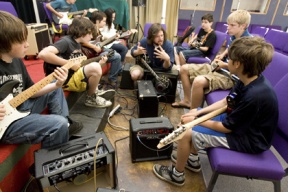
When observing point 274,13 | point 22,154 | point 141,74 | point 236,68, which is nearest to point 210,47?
point 141,74

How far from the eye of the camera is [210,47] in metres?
2.66

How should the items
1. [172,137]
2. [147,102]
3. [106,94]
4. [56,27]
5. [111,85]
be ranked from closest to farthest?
[172,137], [147,102], [106,94], [111,85], [56,27]

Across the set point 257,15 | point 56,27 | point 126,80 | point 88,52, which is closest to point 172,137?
point 88,52

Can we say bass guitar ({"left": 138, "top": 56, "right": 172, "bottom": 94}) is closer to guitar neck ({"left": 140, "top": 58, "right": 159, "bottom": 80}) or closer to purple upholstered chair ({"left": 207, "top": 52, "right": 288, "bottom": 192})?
guitar neck ({"left": 140, "top": 58, "right": 159, "bottom": 80})

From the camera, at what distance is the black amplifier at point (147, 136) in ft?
4.18

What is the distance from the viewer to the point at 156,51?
7.00ft

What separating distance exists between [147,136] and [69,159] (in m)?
0.54

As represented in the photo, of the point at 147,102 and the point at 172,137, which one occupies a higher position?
the point at 172,137

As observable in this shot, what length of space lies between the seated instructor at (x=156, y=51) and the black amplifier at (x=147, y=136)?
0.99 m

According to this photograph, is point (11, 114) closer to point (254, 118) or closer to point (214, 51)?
point (254, 118)

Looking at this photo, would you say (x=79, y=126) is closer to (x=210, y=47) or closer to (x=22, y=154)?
(x=22, y=154)

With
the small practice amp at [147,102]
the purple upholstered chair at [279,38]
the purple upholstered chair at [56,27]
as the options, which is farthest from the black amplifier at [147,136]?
the purple upholstered chair at [279,38]

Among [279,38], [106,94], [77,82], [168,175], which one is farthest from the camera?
[279,38]

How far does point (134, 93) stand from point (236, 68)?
161 centimetres
